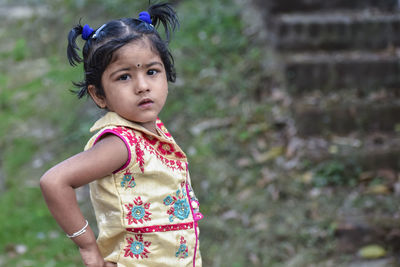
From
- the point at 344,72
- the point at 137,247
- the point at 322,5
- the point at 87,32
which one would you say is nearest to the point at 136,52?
the point at 87,32

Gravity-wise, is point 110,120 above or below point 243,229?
above

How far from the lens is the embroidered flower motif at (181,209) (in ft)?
6.32

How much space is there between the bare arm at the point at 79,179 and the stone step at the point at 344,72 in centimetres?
312

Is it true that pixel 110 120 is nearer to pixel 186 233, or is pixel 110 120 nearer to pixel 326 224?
pixel 186 233

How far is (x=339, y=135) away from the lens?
4.33 meters

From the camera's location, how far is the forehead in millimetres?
1806

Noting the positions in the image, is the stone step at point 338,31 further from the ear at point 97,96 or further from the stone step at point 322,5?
the ear at point 97,96

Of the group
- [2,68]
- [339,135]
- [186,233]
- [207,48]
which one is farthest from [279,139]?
[2,68]

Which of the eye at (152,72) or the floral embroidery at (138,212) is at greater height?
the eye at (152,72)

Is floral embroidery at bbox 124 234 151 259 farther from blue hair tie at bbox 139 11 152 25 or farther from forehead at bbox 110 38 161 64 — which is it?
blue hair tie at bbox 139 11 152 25

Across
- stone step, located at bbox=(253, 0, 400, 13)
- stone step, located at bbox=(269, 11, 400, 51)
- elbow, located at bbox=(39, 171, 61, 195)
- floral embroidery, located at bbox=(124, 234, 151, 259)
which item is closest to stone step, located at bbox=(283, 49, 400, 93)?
stone step, located at bbox=(269, 11, 400, 51)

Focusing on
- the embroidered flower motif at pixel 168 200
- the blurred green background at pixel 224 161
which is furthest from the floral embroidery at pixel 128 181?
the blurred green background at pixel 224 161

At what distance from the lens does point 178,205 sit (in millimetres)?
1938

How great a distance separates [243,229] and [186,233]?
1.84 metres
